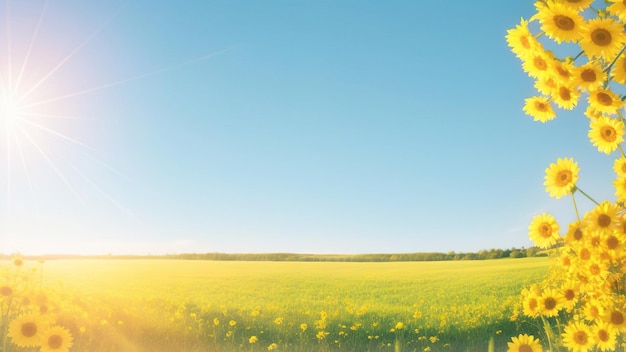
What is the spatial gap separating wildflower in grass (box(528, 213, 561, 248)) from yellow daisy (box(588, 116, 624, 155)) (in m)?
0.79

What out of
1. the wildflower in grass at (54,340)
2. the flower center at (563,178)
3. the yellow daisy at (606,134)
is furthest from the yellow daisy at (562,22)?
the wildflower in grass at (54,340)

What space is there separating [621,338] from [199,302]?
990cm

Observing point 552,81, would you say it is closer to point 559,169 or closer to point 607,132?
point 607,132

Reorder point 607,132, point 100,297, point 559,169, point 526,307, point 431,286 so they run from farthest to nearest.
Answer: point 431,286 → point 100,297 → point 526,307 → point 559,169 → point 607,132

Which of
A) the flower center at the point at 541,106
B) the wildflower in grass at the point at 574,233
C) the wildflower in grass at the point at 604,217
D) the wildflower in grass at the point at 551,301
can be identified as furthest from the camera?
the wildflower in grass at the point at 551,301

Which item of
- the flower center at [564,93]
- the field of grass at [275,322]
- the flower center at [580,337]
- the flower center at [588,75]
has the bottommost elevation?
the field of grass at [275,322]

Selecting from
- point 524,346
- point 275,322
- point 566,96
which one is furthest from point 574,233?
point 275,322

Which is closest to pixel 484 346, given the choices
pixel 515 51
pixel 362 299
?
pixel 362 299

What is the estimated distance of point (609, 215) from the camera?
3816 mm

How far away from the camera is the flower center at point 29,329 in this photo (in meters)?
5.71

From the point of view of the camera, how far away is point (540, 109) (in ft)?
11.3

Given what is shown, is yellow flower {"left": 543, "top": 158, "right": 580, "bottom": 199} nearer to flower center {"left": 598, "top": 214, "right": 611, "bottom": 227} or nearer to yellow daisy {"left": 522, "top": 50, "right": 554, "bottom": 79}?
flower center {"left": 598, "top": 214, "right": 611, "bottom": 227}

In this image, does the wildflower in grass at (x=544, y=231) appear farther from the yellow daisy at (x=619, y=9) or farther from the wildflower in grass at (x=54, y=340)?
the wildflower in grass at (x=54, y=340)

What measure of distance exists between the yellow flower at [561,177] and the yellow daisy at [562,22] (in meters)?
1.35
